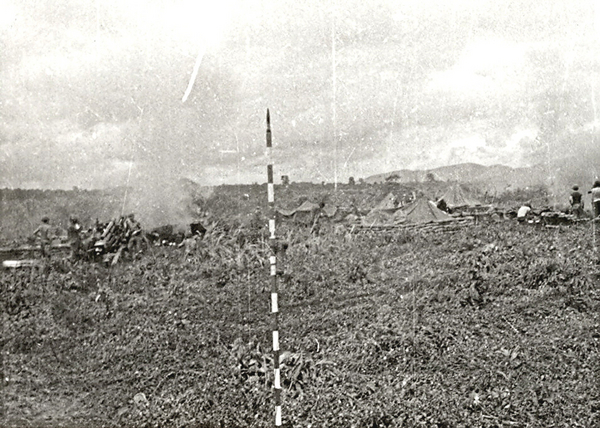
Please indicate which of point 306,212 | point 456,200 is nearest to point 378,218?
point 306,212

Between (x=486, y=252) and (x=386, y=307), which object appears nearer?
(x=386, y=307)

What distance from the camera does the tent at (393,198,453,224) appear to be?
1366 centimetres

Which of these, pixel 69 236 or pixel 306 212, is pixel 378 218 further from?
pixel 69 236

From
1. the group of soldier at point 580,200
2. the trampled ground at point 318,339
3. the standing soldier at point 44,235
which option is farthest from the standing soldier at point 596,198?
the standing soldier at point 44,235

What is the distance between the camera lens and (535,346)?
6.70 meters

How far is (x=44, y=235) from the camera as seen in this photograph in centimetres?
1127

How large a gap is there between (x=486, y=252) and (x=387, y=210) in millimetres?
4599

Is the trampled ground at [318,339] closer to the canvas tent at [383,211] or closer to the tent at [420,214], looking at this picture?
the tent at [420,214]

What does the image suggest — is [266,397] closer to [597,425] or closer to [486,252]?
[597,425]

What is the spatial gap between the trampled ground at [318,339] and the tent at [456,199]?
4.43 metres

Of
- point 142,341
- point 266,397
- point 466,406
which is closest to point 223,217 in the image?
point 142,341

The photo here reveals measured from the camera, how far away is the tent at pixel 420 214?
1366 cm

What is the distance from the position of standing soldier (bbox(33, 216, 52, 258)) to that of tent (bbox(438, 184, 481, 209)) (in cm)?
1046

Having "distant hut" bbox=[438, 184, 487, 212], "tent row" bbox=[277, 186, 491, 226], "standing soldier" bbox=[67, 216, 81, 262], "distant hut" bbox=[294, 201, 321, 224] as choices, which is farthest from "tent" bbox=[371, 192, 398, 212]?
"standing soldier" bbox=[67, 216, 81, 262]
